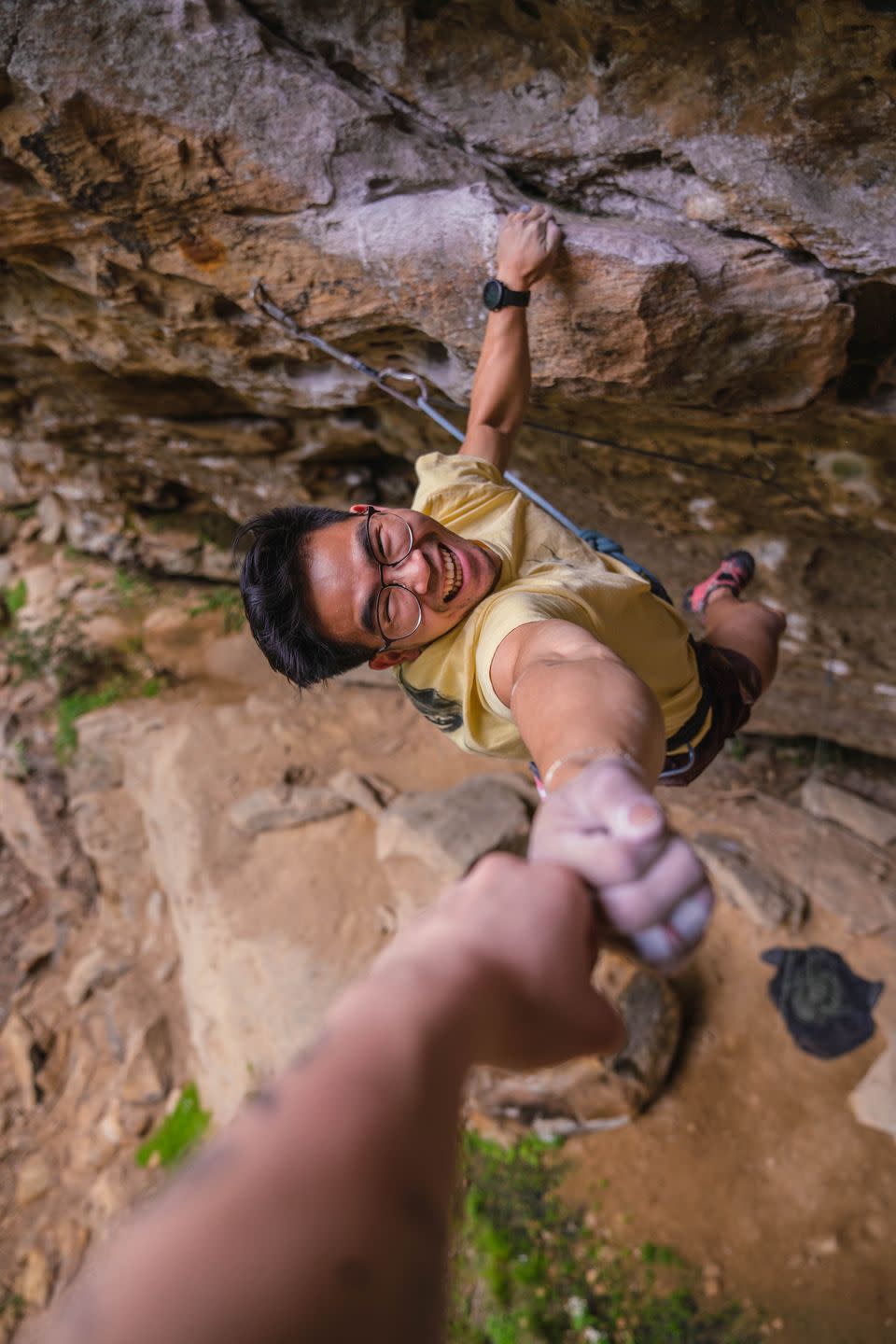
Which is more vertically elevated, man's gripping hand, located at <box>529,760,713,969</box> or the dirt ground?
man's gripping hand, located at <box>529,760,713,969</box>

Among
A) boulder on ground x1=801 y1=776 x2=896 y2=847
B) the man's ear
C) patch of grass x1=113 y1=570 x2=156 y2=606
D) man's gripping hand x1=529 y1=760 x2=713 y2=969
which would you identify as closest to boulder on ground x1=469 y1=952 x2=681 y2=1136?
boulder on ground x1=801 y1=776 x2=896 y2=847

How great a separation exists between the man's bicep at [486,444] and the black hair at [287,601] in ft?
2.77

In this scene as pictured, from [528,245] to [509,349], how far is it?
0.33 m

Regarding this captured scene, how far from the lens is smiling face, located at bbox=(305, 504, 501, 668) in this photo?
2020 millimetres

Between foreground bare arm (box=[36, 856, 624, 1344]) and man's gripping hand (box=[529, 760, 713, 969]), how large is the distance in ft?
0.40

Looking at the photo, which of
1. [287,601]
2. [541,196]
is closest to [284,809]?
[287,601]

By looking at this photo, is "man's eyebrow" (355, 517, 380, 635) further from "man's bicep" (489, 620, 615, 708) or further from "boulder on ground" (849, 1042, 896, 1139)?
"boulder on ground" (849, 1042, 896, 1139)

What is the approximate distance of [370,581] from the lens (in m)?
2.03

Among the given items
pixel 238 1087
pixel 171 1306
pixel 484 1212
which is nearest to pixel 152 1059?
pixel 238 1087

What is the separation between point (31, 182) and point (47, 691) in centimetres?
540

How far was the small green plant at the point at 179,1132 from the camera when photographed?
18.0ft

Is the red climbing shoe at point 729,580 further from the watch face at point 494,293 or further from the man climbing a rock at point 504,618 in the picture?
the watch face at point 494,293

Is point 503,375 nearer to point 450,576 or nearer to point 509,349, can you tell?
point 509,349

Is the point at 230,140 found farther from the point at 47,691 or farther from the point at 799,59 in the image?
the point at 47,691
